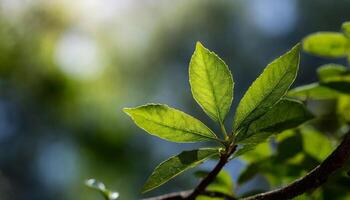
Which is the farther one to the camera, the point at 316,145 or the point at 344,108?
the point at 344,108

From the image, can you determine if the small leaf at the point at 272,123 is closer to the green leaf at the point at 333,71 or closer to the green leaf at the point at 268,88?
the green leaf at the point at 268,88

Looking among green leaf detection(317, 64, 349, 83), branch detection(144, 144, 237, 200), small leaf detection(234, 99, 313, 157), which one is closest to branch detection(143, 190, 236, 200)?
branch detection(144, 144, 237, 200)

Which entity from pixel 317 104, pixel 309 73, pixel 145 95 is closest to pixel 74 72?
pixel 145 95

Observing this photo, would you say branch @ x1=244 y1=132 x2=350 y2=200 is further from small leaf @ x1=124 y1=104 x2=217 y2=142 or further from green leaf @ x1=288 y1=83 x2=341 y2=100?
green leaf @ x1=288 y1=83 x2=341 y2=100

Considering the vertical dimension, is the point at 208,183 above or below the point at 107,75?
below

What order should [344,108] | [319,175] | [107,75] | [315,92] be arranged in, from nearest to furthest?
[319,175] < [315,92] < [344,108] < [107,75]

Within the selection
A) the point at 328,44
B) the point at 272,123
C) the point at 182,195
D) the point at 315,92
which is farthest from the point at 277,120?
the point at 328,44

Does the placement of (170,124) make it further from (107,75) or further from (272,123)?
(107,75)

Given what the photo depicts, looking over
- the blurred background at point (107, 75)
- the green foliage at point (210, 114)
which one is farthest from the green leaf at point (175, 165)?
the blurred background at point (107, 75)
